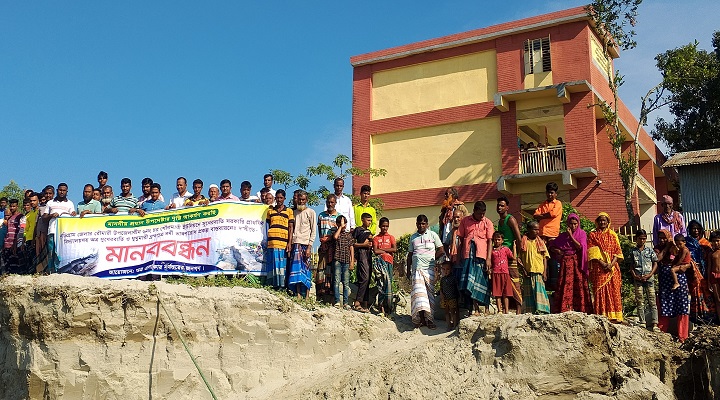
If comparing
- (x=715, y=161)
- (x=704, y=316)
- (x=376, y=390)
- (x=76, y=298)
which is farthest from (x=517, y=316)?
(x=715, y=161)

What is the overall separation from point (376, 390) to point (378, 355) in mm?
1132

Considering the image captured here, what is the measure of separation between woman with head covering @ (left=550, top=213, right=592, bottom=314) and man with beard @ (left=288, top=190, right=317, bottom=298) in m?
3.49

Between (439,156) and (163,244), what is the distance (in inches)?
515

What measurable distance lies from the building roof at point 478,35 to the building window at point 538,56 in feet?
1.45

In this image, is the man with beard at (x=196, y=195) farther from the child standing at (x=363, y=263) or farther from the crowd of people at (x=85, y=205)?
the child standing at (x=363, y=263)

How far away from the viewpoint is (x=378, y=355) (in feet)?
32.6

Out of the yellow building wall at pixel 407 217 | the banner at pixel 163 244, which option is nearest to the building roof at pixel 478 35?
the yellow building wall at pixel 407 217

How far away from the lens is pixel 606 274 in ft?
32.9

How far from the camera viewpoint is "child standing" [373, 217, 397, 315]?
435 inches

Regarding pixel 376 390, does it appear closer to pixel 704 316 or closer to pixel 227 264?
pixel 227 264

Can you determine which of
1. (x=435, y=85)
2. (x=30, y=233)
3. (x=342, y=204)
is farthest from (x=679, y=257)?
(x=435, y=85)

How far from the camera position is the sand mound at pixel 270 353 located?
8625mm

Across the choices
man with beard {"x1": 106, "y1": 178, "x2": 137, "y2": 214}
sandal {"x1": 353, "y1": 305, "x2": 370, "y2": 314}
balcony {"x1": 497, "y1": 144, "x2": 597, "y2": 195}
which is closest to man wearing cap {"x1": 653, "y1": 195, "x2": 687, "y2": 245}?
sandal {"x1": 353, "y1": 305, "x2": 370, "y2": 314}

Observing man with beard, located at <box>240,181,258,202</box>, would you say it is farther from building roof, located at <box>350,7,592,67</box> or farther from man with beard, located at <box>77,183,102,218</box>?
building roof, located at <box>350,7,592,67</box>
